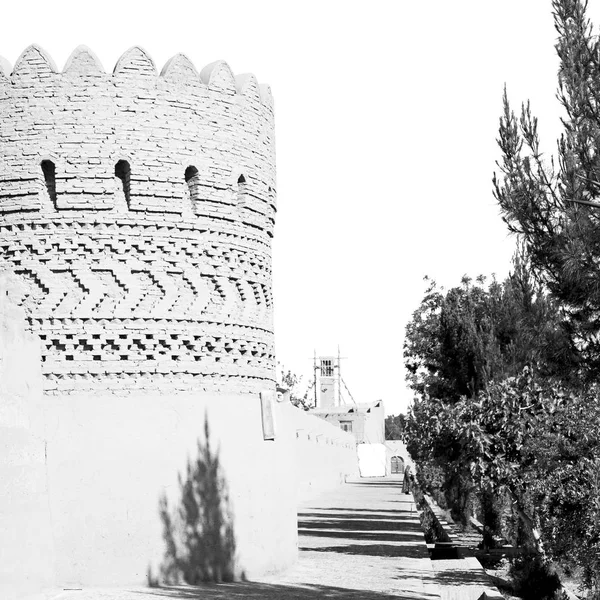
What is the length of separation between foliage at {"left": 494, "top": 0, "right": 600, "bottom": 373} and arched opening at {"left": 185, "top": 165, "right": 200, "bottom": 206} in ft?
11.7

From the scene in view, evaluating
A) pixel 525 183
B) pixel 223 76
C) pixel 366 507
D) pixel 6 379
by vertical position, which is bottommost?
pixel 366 507

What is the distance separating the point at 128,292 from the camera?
11.3 m

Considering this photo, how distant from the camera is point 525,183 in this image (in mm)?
12242

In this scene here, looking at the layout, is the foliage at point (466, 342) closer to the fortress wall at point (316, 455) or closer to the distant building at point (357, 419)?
the fortress wall at point (316, 455)

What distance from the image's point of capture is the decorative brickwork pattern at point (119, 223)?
11188 mm

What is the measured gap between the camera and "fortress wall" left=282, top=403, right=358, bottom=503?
32594 mm

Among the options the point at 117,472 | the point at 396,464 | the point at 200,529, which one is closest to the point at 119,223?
the point at 117,472

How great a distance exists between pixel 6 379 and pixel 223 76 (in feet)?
14.9

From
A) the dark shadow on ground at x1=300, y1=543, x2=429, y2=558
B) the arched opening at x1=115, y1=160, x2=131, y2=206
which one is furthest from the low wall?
the dark shadow on ground at x1=300, y1=543, x2=429, y2=558

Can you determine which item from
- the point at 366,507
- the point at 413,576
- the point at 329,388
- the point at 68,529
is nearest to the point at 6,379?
the point at 68,529

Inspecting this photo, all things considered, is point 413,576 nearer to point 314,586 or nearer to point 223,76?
point 314,586

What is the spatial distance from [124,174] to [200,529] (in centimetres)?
402

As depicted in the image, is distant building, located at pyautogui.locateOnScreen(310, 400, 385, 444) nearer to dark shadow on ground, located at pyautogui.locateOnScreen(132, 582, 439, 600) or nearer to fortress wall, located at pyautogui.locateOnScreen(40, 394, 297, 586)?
dark shadow on ground, located at pyautogui.locateOnScreen(132, 582, 439, 600)

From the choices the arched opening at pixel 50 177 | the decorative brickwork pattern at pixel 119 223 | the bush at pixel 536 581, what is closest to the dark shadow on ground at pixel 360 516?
the bush at pixel 536 581
